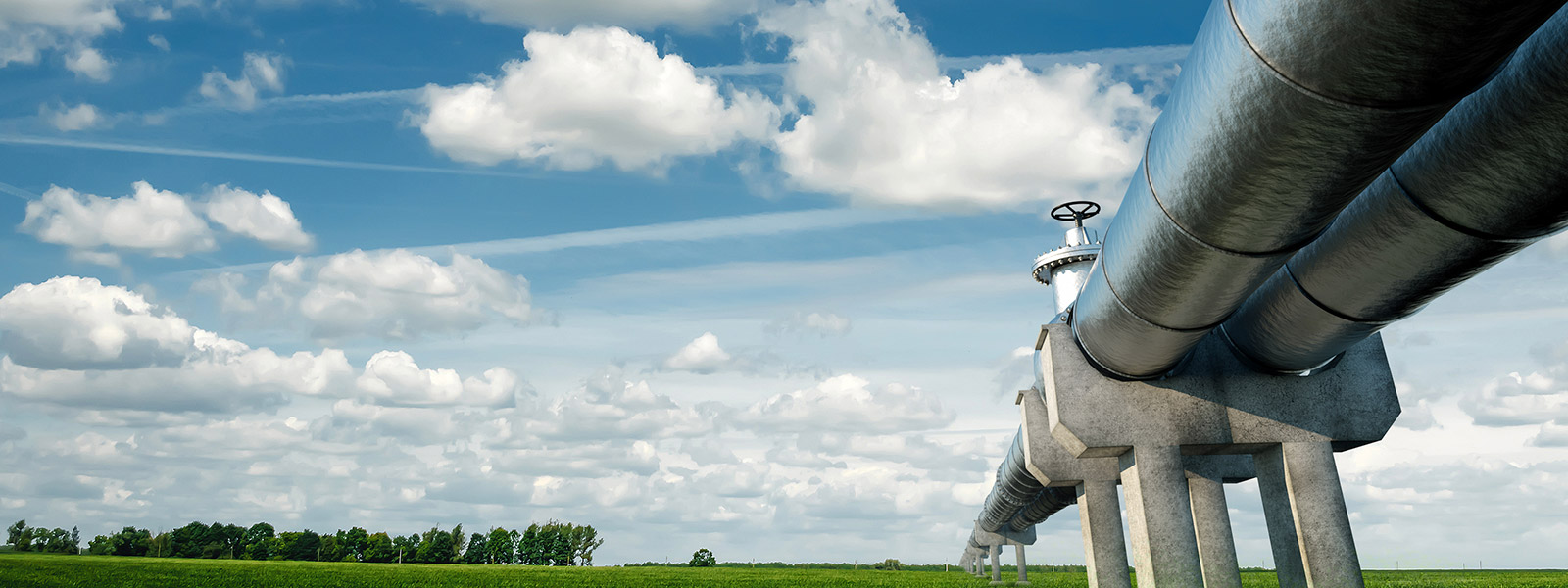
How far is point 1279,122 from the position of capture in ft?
14.3

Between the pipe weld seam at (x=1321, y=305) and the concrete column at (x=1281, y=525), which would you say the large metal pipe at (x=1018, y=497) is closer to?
the concrete column at (x=1281, y=525)

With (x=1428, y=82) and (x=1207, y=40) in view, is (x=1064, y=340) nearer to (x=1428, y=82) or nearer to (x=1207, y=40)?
(x=1207, y=40)

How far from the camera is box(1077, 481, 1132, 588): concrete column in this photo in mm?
16578

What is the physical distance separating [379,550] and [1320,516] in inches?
4353

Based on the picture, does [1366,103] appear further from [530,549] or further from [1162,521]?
[530,549]

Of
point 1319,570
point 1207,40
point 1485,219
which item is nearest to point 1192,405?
point 1319,570

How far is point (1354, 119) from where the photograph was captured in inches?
164

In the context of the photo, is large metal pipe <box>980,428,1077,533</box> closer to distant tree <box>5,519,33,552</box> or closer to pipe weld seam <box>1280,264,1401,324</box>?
pipe weld seam <box>1280,264,1401,324</box>

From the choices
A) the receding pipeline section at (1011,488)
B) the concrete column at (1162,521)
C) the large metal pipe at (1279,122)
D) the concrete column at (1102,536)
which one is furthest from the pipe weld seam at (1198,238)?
the concrete column at (1102,536)

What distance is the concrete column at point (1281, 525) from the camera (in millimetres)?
11508

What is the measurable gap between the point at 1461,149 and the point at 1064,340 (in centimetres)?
621

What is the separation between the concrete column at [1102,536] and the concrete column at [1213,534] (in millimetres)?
4252

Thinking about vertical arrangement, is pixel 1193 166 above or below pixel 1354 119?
above

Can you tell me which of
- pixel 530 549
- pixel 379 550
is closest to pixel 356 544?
pixel 379 550
